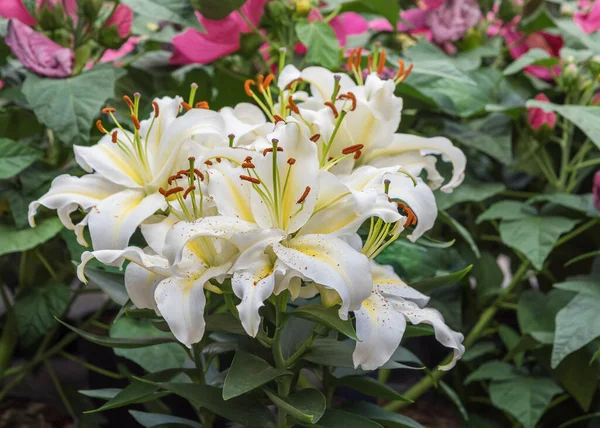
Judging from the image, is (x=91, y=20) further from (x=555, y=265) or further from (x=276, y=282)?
(x=555, y=265)

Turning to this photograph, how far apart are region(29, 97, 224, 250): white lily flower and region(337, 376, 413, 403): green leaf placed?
0.21m

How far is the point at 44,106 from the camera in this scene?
0.75 metres

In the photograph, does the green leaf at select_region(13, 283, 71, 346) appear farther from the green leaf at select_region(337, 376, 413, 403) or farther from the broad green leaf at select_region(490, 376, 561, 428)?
the broad green leaf at select_region(490, 376, 561, 428)

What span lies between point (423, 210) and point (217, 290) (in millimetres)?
155

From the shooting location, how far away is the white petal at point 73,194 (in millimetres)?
518

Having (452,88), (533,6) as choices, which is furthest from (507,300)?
(533,6)

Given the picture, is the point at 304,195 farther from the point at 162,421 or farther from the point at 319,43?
the point at 319,43

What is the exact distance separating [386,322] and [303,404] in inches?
3.7

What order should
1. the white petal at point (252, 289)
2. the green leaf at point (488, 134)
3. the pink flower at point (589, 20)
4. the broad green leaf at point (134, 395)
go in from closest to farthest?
the white petal at point (252, 289)
the broad green leaf at point (134, 395)
the green leaf at point (488, 134)
the pink flower at point (589, 20)

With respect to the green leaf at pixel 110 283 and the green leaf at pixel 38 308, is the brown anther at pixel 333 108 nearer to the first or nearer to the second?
the green leaf at pixel 110 283

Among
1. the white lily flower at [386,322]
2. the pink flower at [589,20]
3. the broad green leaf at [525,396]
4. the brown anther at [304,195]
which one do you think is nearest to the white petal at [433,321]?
the white lily flower at [386,322]

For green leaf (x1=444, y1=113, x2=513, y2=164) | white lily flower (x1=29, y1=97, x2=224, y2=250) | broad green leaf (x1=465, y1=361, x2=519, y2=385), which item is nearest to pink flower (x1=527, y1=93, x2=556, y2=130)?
green leaf (x1=444, y1=113, x2=513, y2=164)

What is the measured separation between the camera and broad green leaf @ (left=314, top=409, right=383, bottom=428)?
527 mm

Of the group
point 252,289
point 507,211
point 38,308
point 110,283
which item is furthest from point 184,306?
point 507,211
